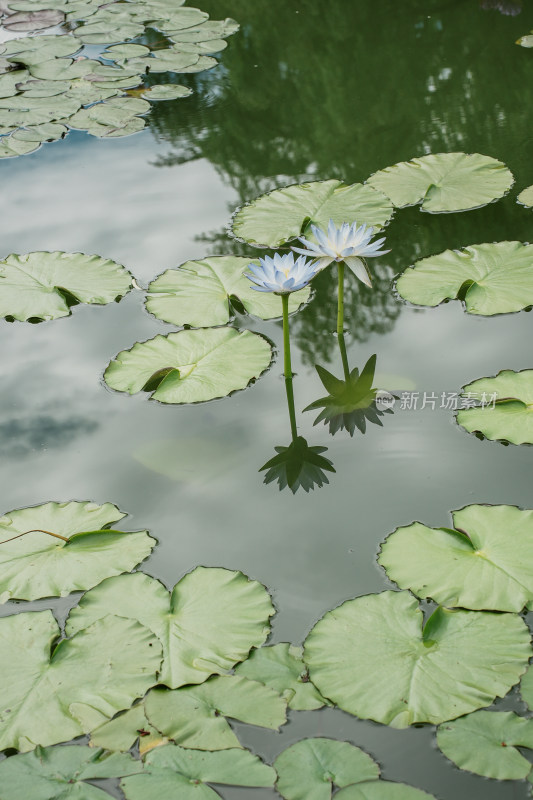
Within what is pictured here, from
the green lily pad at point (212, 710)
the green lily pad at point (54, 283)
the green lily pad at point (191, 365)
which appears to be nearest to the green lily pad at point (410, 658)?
the green lily pad at point (212, 710)

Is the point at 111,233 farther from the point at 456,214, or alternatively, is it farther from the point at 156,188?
the point at 456,214

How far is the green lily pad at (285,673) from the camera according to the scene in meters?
1.58

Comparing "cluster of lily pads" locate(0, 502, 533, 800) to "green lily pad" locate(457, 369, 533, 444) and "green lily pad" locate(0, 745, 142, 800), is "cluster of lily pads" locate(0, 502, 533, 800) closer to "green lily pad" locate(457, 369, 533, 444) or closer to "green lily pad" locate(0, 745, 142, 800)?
"green lily pad" locate(0, 745, 142, 800)

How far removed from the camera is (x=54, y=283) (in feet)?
9.59

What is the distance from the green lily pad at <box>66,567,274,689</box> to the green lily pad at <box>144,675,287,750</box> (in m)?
0.03

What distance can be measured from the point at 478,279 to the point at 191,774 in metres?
1.85

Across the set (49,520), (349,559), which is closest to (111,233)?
(49,520)

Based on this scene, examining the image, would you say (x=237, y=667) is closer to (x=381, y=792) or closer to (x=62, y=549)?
(x=381, y=792)

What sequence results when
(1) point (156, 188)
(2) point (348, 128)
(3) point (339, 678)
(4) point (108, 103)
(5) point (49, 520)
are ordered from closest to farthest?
(3) point (339, 678) < (5) point (49, 520) < (1) point (156, 188) < (2) point (348, 128) < (4) point (108, 103)

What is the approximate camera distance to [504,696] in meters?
1.53

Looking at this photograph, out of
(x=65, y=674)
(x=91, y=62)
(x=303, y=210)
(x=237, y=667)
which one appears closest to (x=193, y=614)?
(x=237, y=667)

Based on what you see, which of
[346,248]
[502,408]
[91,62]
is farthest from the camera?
[91,62]

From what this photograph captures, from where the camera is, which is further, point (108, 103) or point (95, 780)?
point (108, 103)

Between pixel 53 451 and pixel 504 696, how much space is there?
4.49 ft
